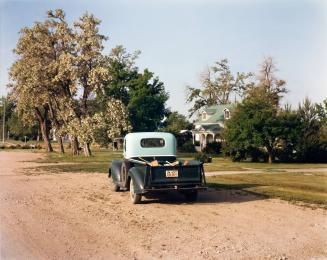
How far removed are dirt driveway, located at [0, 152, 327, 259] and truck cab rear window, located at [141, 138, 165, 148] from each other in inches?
74.5

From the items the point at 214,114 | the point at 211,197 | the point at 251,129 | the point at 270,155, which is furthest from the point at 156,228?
the point at 214,114

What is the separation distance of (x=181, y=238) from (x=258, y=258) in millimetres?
1722

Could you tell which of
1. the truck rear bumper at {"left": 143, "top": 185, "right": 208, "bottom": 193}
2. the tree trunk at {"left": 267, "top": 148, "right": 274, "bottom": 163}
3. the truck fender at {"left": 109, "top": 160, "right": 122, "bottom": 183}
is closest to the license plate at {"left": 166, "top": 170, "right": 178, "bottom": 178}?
the truck rear bumper at {"left": 143, "top": 185, "right": 208, "bottom": 193}

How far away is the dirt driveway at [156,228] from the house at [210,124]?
4957 centimetres

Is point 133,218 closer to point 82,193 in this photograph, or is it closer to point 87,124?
point 82,193

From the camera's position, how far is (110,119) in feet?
128

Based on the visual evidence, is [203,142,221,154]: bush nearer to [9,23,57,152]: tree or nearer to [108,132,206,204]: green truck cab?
[9,23,57,152]: tree

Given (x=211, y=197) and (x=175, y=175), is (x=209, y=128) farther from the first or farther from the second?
(x=175, y=175)

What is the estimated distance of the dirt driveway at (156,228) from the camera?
7297 millimetres

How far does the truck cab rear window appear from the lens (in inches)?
593

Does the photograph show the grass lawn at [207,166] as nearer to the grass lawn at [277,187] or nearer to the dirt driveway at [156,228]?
the grass lawn at [277,187]

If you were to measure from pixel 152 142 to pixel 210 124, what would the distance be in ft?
172

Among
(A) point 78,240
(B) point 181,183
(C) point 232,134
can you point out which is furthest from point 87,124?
(A) point 78,240

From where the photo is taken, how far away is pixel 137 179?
12.2 metres
